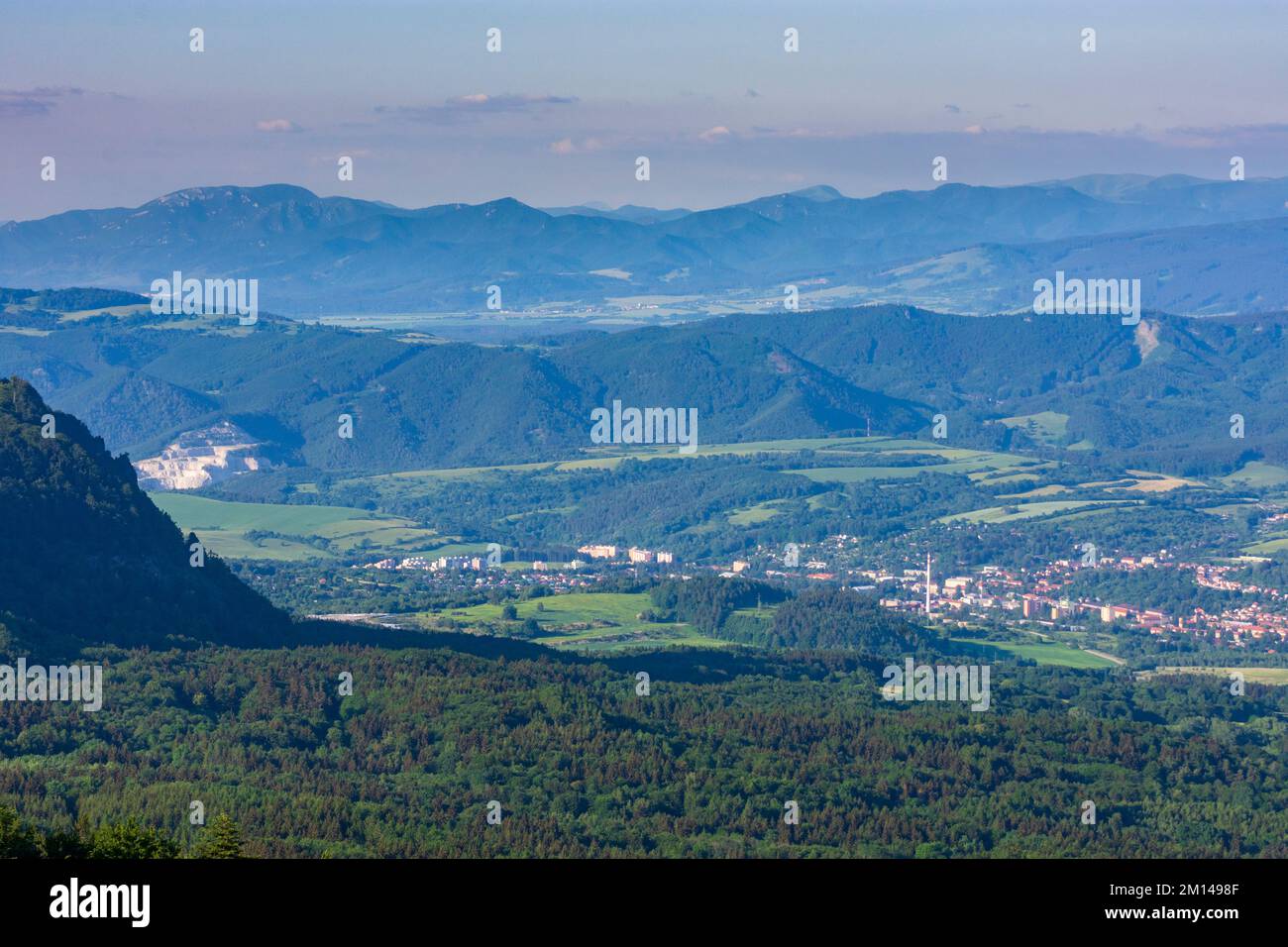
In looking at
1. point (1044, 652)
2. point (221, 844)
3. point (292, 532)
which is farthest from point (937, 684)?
point (292, 532)

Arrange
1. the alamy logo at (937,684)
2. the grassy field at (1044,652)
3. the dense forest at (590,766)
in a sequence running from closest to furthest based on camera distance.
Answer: the dense forest at (590,766), the alamy logo at (937,684), the grassy field at (1044,652)

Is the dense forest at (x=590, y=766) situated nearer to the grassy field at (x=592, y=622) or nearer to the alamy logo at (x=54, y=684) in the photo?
the alamy logo at (x=54, y=684)

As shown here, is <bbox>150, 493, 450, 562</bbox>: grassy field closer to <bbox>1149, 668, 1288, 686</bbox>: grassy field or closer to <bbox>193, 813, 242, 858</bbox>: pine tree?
<bbox>1149, 668, 1288, 686</bbox>: grassy field

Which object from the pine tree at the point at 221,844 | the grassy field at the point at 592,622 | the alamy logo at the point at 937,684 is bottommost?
the alamy logo at the point at 937,684
